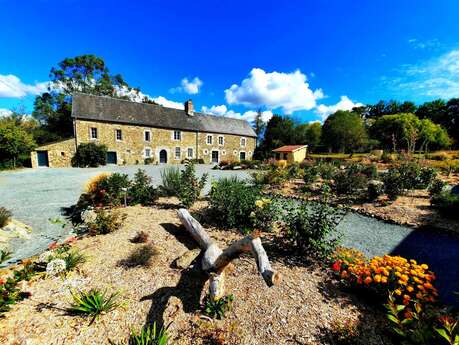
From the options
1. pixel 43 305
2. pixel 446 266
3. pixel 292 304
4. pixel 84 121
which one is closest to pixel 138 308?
pixel 43 305

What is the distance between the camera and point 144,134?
21031mm

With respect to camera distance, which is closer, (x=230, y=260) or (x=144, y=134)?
(x=230, y=260)

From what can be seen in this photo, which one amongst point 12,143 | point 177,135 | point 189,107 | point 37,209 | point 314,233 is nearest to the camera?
point 314,233

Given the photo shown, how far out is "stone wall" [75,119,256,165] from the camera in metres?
18.6

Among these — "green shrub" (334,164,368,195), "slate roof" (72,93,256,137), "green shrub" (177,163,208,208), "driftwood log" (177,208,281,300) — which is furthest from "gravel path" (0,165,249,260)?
"slate roof" (72,93,256,137)

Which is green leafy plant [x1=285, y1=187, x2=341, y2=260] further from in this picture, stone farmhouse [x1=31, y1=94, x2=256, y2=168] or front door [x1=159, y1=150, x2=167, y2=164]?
front door [x1=159, y1=150, x2=167, y2=164]

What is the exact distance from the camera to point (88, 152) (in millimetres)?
17406

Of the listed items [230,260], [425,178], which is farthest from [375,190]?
[230,260]

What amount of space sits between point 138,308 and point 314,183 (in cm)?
803

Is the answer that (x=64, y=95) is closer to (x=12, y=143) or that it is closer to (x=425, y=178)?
(x=12, y=143)

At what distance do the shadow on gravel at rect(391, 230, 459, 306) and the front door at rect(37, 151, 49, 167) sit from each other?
2232 centimetres

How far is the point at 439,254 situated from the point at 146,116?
23390 millimetres

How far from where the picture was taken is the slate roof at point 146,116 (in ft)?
60.7

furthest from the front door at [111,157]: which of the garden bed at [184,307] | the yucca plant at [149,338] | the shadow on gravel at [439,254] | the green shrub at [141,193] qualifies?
the shadow on gravel at [439,254]
